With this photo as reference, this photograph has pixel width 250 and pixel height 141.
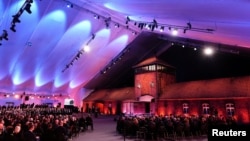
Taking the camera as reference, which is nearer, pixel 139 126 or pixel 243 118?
pixel 139 126

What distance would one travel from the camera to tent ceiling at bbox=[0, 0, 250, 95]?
13.5 metres

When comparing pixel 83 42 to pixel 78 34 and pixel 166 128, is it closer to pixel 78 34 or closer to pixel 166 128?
pixel 78 34

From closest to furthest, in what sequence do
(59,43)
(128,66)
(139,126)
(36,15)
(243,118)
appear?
1. (139,126)
2. (36,15)
3. (243,118)
4. (59,43)
5. (128,66)

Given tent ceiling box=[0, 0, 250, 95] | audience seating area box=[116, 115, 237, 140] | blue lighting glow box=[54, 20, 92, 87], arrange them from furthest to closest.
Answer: blue lighting glow box=[54, 20, 92, 87] < tent ceiling box=[0, 0, 250, 95] < audience seating area box=[116, 115, 237, 140]

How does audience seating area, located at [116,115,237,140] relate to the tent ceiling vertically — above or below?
below

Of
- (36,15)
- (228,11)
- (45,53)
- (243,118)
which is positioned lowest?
(243,118)

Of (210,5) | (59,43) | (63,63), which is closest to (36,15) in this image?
(59,43)

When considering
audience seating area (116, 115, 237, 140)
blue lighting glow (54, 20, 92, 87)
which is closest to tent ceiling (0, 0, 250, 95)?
blue lighting glow (54, 20, 92, 87)

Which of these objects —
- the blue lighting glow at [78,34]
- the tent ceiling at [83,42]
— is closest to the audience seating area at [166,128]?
the tent ceiling at [83,42]

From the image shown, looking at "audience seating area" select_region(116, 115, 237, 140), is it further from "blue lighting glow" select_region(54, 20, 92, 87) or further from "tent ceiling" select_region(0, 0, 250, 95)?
"blue lighting glow" select_region(54, 20, 92, 87)

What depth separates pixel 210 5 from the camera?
22.9ft

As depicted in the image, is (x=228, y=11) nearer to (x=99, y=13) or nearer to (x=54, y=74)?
(x=99, y=13)

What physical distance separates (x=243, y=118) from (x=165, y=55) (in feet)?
39.1

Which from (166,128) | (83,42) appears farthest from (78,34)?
(166,128)
